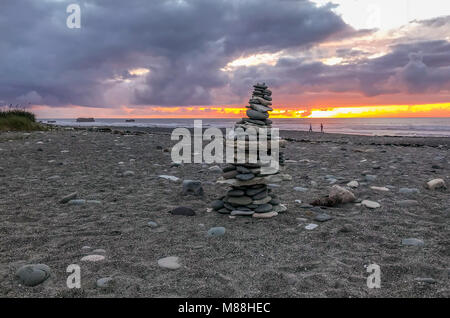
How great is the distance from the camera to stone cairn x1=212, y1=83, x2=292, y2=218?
506 centimetres

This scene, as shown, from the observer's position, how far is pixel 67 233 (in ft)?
13.6

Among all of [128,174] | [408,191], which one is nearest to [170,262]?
[128,174]

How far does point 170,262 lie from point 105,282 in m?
0.70

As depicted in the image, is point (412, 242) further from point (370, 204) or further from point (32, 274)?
point (32, 274)

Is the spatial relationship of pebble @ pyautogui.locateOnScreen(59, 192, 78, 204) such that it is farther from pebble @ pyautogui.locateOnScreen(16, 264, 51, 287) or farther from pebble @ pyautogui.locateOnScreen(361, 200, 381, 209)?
pebble @ pyautogui.locateOnScreen(361, 200, 381, 209)

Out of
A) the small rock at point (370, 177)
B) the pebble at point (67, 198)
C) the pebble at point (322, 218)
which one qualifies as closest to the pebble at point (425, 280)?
the pebble at point (322, 218)

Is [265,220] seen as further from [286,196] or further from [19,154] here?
[19,154]

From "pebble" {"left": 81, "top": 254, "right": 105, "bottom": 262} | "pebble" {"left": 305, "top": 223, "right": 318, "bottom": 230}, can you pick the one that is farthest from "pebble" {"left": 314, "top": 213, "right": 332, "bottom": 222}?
"pebble" {"left": 81, "top": 254, "right": 105, "bottom": 262}

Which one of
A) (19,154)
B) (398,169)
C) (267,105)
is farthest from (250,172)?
(19,154)

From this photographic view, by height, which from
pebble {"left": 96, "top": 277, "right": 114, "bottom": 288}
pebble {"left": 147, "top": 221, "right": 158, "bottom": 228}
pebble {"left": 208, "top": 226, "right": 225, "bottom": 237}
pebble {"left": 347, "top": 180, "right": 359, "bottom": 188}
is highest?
pebble {"left": 347, "top": 180, "right": 359, "bottom": 188}

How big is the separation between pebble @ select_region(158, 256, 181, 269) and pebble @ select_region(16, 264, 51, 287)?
1.08 meters

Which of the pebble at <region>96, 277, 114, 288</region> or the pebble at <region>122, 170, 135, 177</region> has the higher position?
the pebble at <region>122, 170, 135, 177</region>

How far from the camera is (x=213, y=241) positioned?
→ 13.3ft

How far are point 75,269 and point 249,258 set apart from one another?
181cm
